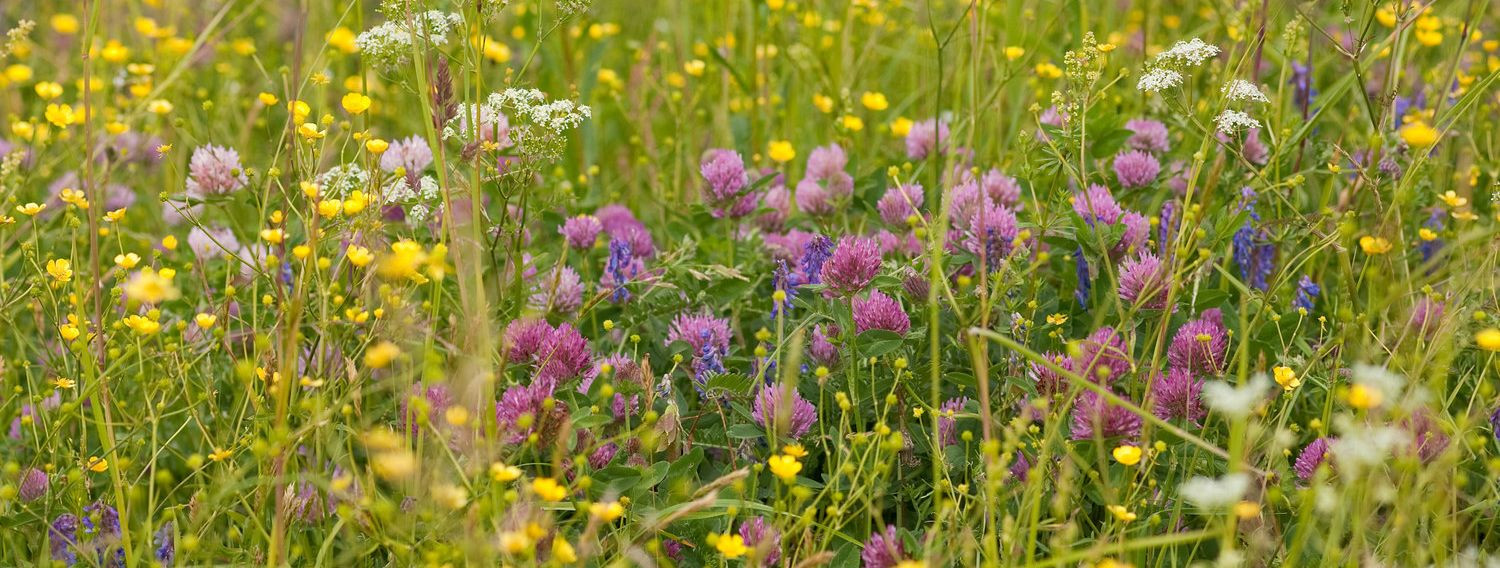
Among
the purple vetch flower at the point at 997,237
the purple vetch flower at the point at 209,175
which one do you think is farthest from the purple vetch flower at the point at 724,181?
the purple vetch flower at the point at 209,175

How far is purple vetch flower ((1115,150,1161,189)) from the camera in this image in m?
2.13

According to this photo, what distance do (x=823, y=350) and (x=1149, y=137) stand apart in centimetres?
80

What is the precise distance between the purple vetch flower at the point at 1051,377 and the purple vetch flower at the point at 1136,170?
0.48m

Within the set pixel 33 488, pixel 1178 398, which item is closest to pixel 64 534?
pixel 33 488

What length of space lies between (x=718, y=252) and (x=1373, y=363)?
100 cm

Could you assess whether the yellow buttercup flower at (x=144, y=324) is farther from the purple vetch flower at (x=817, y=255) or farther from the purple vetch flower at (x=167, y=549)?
the purple vetch flower at (x=817, y=255)

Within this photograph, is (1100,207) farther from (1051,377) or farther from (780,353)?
(780,353)

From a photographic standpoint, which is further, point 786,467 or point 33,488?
point 33,488

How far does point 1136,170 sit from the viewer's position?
2.13 m

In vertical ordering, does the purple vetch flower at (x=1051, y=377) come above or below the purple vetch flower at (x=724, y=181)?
below

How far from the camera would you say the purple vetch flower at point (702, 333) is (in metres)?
1.87

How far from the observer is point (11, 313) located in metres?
2.02

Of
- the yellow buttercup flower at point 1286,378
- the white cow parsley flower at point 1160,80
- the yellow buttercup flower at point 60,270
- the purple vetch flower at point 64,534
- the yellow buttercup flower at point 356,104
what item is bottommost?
the purple vetch flower at point 64,534

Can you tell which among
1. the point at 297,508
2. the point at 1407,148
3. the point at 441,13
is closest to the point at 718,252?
the point at 441,13
